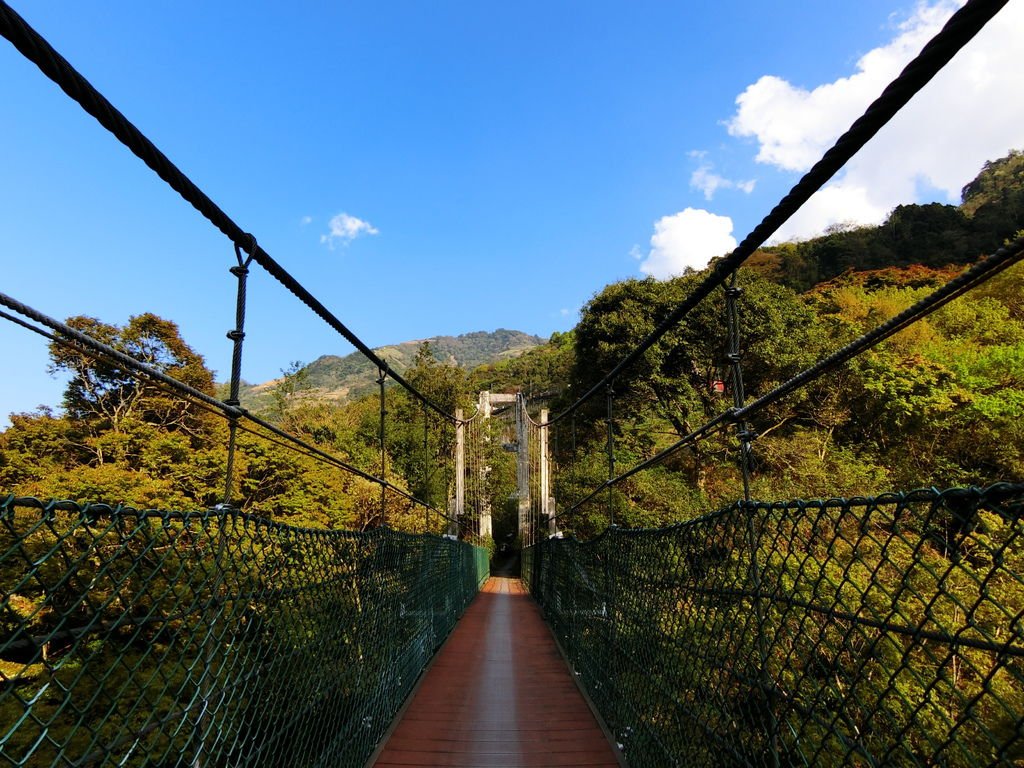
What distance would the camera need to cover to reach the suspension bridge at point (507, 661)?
0.60 metres

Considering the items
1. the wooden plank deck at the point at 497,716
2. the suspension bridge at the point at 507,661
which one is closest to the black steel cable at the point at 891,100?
the suspension bridge at the point at 507,661

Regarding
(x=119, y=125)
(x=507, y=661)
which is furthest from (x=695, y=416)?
(x=119, y=125)

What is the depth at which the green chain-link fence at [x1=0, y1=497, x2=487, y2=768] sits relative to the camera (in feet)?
2.03

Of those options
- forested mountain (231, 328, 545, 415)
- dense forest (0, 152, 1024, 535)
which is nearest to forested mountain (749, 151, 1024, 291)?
dense forest (0, 152, 1024, 535)

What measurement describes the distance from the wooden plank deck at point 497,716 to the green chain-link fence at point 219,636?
14cm

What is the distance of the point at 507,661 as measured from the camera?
9.45ft

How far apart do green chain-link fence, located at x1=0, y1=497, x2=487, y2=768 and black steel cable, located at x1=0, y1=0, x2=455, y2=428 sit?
49 cm

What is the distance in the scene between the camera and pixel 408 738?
184cm

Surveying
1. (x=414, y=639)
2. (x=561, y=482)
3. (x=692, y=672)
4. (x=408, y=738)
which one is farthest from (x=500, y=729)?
(x=561, y=482)

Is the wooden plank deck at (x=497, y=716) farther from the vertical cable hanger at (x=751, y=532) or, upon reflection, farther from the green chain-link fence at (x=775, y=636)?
the vertical cable hanger at (x=751, y=532)

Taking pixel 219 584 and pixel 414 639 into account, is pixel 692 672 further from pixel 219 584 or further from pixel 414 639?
pixel 414 639

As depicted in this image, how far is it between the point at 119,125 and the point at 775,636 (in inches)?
47.9

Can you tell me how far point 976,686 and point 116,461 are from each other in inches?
387

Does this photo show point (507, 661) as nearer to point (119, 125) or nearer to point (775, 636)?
point (775, 636)
